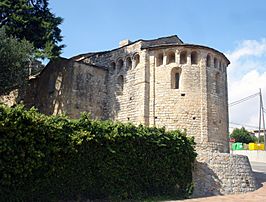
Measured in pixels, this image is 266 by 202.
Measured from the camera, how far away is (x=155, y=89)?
21750 mm

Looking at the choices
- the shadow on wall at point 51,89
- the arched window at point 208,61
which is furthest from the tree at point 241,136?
the shadow on wall at point 51,89

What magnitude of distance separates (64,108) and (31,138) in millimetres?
11189

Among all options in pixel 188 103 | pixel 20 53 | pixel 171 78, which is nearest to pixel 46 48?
pixel 20 53

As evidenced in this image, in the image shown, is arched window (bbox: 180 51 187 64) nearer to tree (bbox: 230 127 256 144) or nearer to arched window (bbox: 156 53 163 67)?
arched window (bbox: 156 53 163 67)

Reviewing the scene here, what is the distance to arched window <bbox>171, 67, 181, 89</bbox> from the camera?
21734mm

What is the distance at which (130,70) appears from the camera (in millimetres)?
23062

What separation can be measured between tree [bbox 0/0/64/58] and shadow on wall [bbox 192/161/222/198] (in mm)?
10821

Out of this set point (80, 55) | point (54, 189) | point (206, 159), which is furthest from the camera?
point (80, 55)

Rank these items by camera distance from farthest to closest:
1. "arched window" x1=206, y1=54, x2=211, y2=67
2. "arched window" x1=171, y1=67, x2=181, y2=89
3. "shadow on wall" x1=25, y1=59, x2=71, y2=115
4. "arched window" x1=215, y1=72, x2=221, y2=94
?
"shadow on wall" x1=25, y1=59, x2=71, y2=115 → "arched window" x1=215, y1=72, x2=221, y2=94 → "arched window" x1=206, y1=54, x2=211, y2=67 → "arched window" x1=171, y1=67, x2=181, y2=89

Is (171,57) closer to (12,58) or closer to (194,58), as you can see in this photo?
(194,58)

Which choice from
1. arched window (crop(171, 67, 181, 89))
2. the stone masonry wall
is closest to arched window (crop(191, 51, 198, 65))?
arched window (crop(171, 67, 181, 89))

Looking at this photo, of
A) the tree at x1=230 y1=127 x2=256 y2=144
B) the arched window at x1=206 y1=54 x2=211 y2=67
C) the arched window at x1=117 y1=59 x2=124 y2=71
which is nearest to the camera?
the arched window at x1=206 y1=54 x2=211 y2=67

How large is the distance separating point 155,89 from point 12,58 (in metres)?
9.00

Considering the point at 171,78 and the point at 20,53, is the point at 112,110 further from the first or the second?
the point at 20,53
